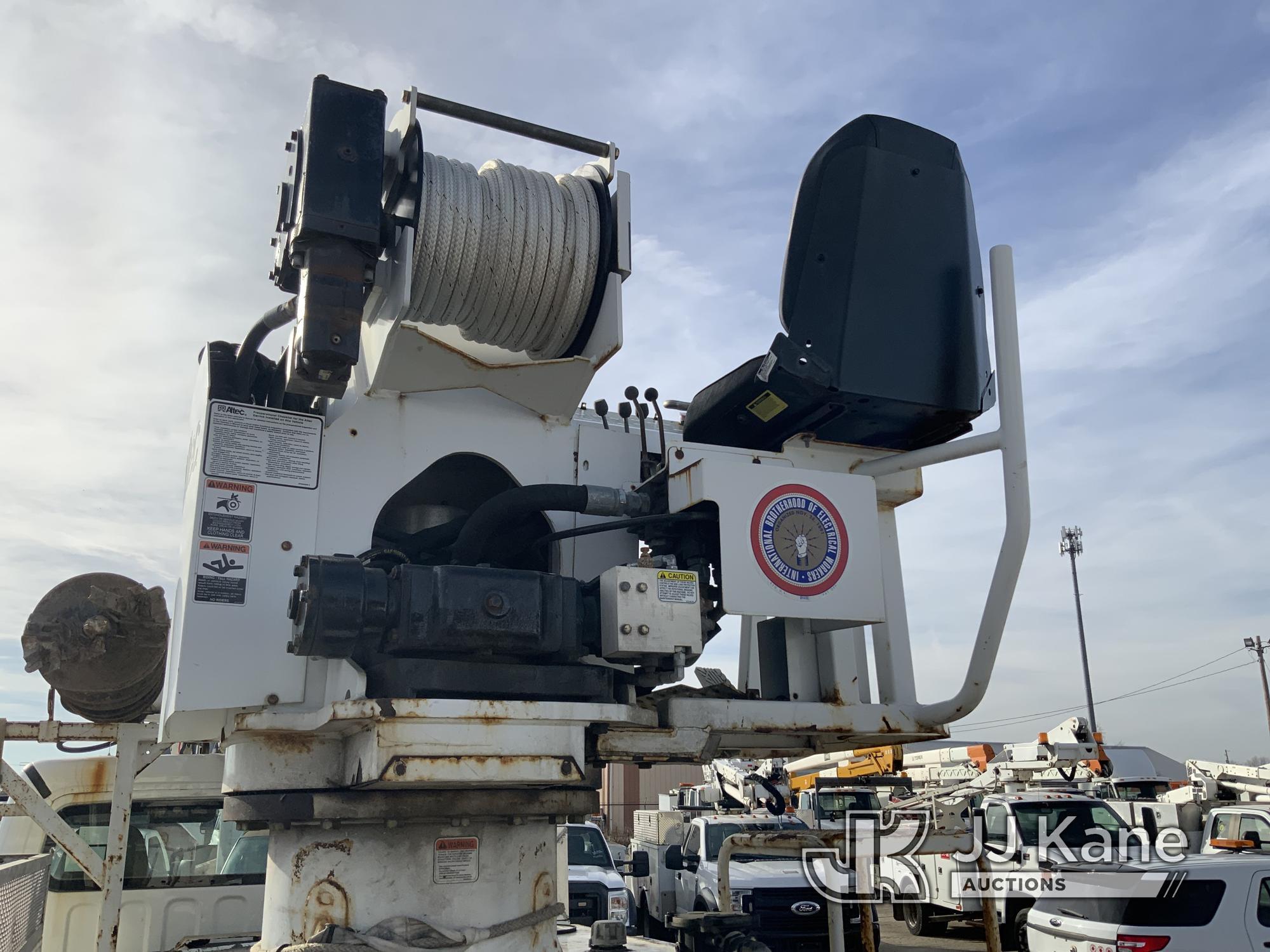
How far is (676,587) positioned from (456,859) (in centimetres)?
116

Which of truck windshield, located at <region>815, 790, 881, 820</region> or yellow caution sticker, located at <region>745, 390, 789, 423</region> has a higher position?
yellow caution sticker, located at <region>745, 390, 789, 423</region>

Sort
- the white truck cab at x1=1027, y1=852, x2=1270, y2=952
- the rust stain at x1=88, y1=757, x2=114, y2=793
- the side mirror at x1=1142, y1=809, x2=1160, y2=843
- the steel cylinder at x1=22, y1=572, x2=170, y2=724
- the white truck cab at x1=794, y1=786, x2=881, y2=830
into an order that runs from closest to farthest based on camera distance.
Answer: the steel cylinder at x1=22, y1=572, x2=170, y2=724 < the rust stain at x1=88, y1=757, x2=114, y2=793 < the white truck cab at x1=1027, y1=852, x2=1270, y2=952 < the side mirror at x1=1142, y1=809, x2=1160, y2=843 < the white truck cab at x1=794, y1=786, x2=881, y2=830

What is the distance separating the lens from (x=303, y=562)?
3.12 meters

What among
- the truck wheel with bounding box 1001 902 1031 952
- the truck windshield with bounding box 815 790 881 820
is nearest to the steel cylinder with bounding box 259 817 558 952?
the truck wheel with bounding box 1001 902 1031 952

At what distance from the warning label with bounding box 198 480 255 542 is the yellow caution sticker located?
1889mm

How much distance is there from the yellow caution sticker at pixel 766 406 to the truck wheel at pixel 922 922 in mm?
12256

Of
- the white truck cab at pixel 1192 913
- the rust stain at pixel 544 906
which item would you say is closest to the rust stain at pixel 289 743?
the rust stain at pixel 544 906

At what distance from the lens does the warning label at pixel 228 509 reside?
3.59 m

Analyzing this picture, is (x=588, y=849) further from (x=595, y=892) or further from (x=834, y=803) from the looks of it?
(x=834, y=803)

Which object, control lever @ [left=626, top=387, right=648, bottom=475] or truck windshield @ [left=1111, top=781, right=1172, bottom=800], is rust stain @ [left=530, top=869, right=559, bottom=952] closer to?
control lever @ [left=626, top=387, right=648, bottom=475]

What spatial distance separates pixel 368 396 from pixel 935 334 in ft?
7.26

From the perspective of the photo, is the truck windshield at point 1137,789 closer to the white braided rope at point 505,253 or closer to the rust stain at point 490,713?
the white braided rope at point 505,253

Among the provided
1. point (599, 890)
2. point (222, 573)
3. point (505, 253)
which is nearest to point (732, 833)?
point (599, 890)

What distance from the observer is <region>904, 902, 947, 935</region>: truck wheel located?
47.7 ft
